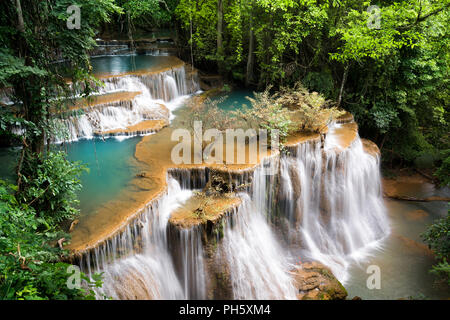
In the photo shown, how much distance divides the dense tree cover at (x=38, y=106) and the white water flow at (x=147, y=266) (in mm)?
910

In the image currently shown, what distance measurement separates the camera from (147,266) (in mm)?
6707

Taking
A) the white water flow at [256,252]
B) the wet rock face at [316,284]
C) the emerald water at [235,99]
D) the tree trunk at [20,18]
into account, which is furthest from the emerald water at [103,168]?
the wet rock face at [316,284]

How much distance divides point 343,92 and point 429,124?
395 centimetres

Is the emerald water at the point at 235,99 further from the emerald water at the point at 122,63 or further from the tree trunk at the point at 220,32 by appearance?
the emerald water at the point at 122,63

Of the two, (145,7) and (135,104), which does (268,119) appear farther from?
(145,7)

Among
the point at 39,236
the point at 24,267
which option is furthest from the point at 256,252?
the point at 24,267

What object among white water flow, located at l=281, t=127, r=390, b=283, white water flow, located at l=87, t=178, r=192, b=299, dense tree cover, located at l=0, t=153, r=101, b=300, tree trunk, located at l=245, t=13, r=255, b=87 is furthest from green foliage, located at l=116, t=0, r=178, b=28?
white water flow, located at l=87, t=178, r=192, b=299

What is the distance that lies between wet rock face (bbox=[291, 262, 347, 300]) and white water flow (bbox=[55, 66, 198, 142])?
22.5ft

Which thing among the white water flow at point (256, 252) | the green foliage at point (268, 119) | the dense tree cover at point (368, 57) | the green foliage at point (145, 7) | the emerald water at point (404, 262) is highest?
the green foliage at point (145, 7)

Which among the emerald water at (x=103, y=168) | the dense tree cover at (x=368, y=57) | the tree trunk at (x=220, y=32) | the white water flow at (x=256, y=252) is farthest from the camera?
the tree trunk at (x=220, y=32)

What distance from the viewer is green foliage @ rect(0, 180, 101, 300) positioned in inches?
135

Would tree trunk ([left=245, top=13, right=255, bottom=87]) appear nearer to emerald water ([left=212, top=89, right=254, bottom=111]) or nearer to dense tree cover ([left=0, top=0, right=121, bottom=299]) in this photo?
emerald water ([left=212, top=89, right=254, bottom=111])

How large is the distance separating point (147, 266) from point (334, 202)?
246 inches

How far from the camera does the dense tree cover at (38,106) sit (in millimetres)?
4984
